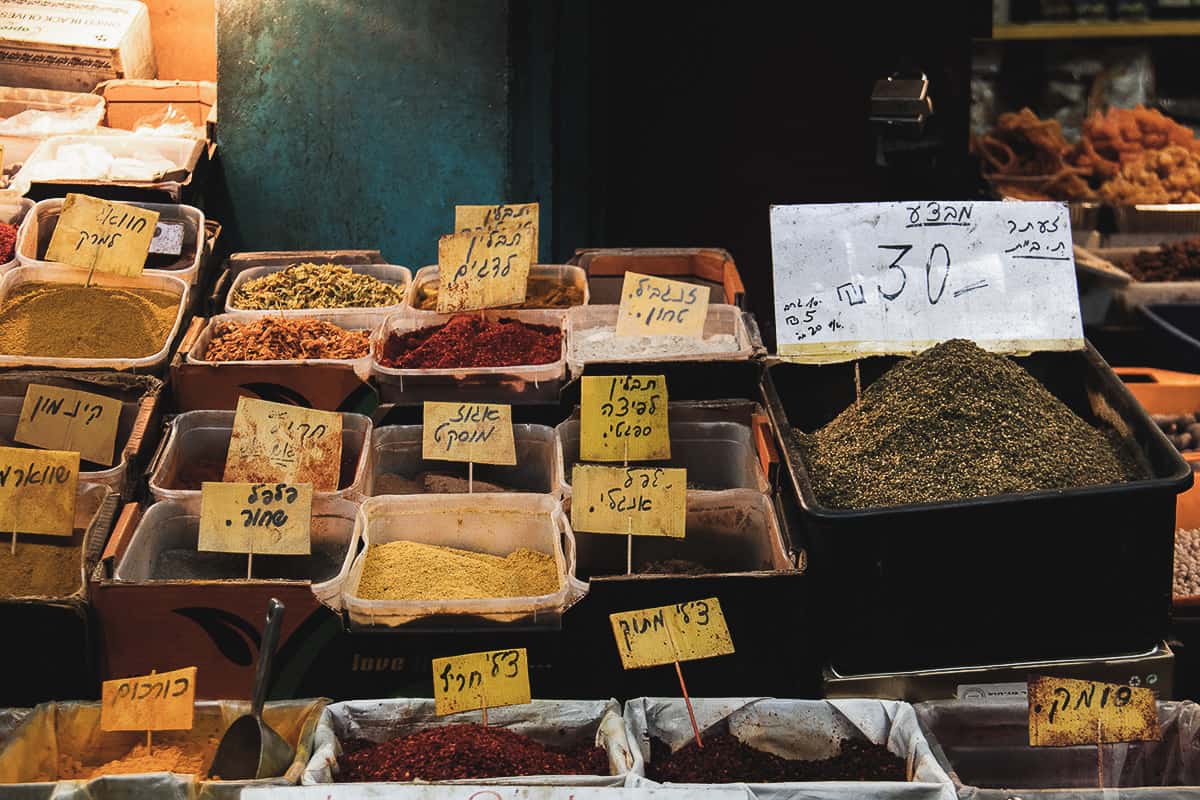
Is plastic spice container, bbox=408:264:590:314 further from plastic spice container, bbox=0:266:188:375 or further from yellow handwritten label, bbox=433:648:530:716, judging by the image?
yellow handwritten label, bbox=433:648:530:716

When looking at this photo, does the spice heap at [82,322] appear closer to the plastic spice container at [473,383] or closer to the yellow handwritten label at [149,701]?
the plastic spice container at [473,383]

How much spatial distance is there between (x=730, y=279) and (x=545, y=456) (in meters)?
0.75

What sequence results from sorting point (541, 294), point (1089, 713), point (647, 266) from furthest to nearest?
1. point (647, 266)
2. point (541, 294)
3. point (1089, 713)

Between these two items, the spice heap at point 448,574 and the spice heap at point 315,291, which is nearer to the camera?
the spice heap at point 448,574

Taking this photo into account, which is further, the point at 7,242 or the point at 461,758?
the point at 7,242

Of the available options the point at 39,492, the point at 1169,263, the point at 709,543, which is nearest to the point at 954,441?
the point at 709,543

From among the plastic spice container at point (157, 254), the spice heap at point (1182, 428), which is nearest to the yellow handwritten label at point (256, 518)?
the plastic spice container at point (157, 254)

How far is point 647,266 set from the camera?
116 inches

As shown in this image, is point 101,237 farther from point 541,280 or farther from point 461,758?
point 461,758

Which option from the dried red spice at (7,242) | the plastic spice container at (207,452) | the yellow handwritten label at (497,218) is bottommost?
the plastic spice container at (207,452)

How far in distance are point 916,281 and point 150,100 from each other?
221cm

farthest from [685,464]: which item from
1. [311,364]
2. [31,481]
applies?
[31,481]

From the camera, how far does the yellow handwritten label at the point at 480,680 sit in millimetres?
1767

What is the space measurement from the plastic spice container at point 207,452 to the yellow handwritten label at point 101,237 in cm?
44
